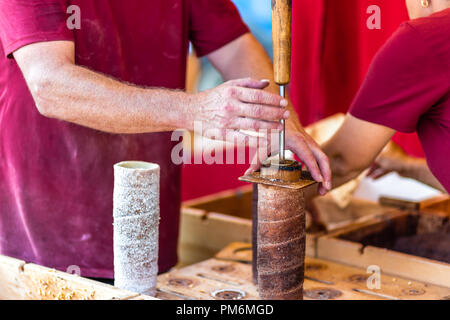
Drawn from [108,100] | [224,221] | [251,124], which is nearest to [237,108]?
[251,124]

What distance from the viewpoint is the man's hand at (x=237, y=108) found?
1.21 m

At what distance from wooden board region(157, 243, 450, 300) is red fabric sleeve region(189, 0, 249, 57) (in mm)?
623

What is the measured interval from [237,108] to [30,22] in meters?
0.49

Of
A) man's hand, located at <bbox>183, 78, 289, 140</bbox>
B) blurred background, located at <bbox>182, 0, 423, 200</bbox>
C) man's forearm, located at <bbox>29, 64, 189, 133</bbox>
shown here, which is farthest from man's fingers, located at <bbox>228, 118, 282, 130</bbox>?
blurred background, located at <bbox>182, 0, 423, 200</bbox>

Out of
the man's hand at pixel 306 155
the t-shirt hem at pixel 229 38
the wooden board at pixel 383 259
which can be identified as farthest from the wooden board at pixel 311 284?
the t-shirt hem at pixel 229 38

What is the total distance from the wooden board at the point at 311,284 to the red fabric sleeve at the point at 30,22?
628mm

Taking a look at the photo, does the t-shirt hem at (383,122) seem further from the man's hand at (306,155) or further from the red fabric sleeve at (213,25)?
the red fabric sleeve at (213,25)

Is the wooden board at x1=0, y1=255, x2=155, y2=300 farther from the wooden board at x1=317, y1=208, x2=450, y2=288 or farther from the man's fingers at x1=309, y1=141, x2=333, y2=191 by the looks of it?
the wooden board at x1=317, y1=208, x2=450, y2=288

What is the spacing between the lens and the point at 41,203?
1564mm

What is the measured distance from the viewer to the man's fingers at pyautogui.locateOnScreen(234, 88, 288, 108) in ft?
3.96

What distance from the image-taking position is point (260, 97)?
3.96 ft

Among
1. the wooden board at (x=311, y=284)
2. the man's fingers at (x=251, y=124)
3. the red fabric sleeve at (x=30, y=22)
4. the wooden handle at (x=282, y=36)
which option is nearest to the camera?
the wooden handle at (x=282, y=36)

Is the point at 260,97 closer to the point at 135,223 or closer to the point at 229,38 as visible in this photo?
the point at 135,223
